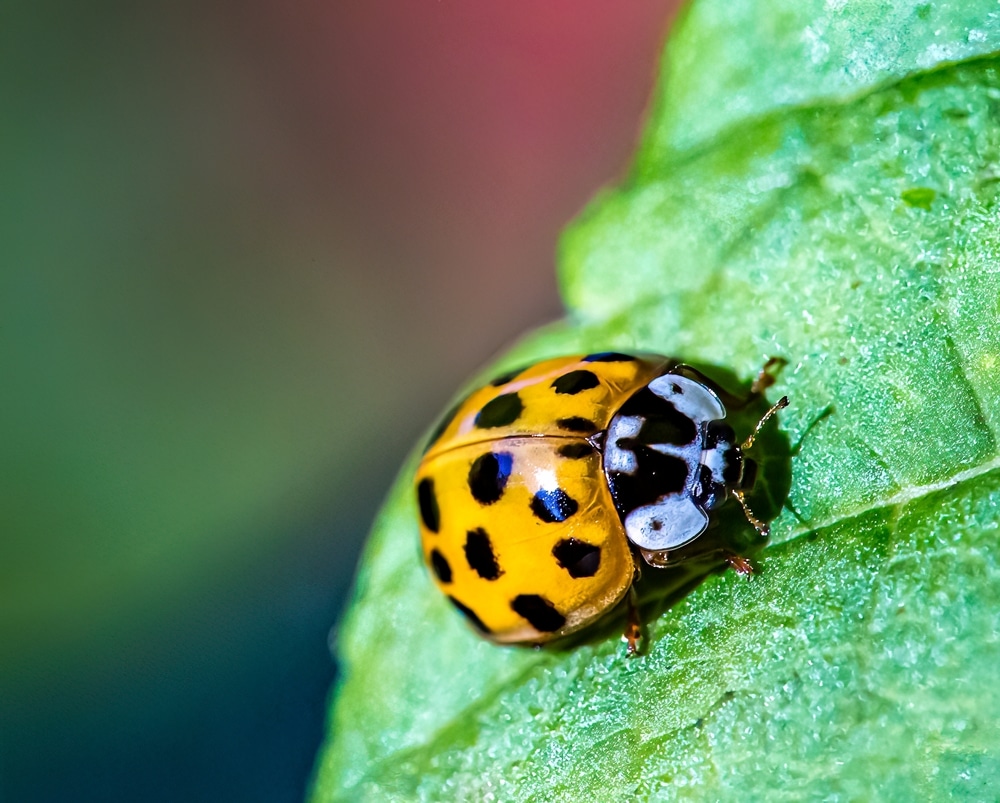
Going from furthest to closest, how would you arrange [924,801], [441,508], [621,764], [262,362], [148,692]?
1. [262,362]
2. [148,692]
3. [441,508]
4. [621,764]
5. [924,801]

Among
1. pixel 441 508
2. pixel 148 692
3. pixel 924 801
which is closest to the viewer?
pixel 924 801

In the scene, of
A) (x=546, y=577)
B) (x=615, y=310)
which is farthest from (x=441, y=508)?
(x=615, y=310)

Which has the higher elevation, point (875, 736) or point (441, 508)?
point (441, 508)

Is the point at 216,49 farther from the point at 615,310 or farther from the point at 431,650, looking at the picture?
the point at 431,650

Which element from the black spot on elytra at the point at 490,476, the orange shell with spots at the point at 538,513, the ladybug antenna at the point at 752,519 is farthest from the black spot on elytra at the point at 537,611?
the ladybug antenna at the point at 752,519

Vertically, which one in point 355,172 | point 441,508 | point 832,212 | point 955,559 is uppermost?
point 355,172

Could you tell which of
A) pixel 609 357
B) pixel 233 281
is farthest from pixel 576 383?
pixel 233 281
